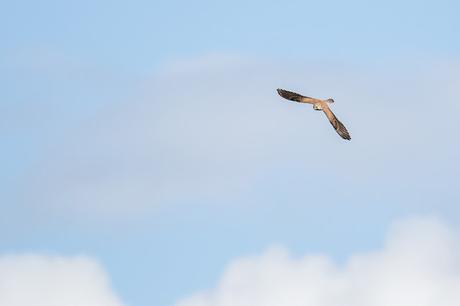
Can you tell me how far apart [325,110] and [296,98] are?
2.97 metres

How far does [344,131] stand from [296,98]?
442cm

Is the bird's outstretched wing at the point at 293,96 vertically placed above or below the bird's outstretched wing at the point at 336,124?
above

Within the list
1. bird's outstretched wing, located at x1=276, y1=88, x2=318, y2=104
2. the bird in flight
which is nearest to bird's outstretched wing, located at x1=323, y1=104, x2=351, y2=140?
the bird in flight

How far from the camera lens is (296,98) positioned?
370 feet

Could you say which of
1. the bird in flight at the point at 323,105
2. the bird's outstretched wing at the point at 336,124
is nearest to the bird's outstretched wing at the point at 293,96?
the bird in flight at the point at 323,105

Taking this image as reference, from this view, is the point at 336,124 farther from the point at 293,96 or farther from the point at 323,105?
the point at 293,96

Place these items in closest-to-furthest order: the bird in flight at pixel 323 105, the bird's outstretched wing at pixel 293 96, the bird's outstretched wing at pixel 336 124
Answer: the bird's outstretched wing at pixel 293 96
the bird in flight at pixel 323 105
the bird's outstretched wing at pixel 336 124

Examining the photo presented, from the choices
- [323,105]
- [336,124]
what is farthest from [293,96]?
[336,124]

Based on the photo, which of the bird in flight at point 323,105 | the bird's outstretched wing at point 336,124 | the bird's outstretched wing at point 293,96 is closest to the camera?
the bird's outstretched wing at point 293,96

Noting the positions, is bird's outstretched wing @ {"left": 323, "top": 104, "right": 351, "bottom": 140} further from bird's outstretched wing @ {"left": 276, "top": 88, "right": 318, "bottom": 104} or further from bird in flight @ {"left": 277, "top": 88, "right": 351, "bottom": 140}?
bird's outstretched wing @ {"left": 276, "top": 88, "right": 318, "bottom": 104}

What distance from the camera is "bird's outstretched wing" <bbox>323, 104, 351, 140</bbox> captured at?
113m

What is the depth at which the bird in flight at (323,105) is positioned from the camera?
113 metres

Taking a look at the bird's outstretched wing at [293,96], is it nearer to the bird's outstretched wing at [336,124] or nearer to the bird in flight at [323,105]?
the bird in flight at [323,105]

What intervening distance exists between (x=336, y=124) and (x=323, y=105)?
1.95 m
